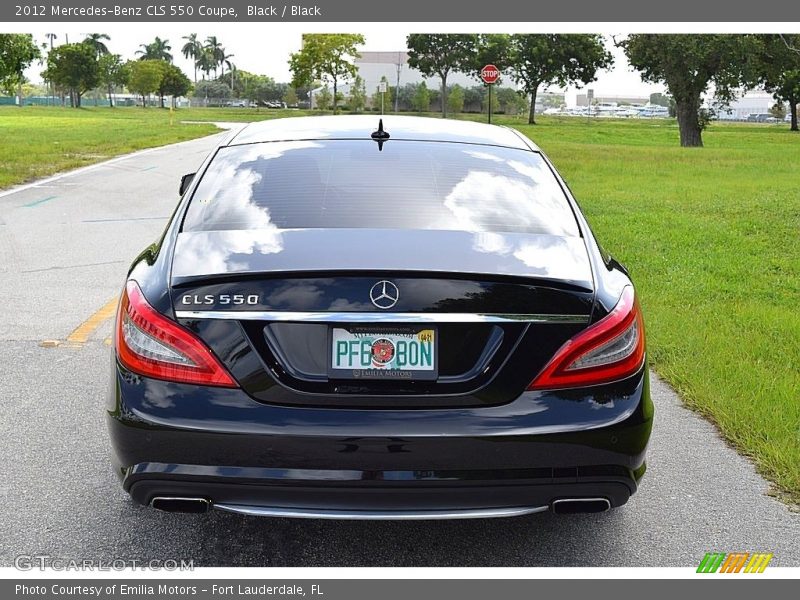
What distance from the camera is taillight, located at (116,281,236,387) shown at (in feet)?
10.4

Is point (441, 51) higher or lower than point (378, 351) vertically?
higher

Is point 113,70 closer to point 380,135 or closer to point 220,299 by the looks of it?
point 380,135

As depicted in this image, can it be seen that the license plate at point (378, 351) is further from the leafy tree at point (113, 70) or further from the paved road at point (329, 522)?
the leafy tree at point (113, 70)

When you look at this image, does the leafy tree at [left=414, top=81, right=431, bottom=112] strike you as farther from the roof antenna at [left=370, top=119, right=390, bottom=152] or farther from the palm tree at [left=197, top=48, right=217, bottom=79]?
the roof antenna at [left=370, top=119, right=390, bottom=152]

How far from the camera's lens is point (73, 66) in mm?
103000

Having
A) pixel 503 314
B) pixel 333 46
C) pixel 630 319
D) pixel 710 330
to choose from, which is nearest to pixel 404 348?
pixel 503 314

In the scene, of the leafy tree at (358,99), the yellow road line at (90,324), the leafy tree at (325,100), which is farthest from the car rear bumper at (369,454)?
the leafy tree at (325,100)

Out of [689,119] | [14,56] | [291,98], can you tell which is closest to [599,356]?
[14,56]

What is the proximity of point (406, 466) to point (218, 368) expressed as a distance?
682mm

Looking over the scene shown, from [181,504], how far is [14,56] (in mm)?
25252

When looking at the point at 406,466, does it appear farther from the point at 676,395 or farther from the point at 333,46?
the point at 333,46

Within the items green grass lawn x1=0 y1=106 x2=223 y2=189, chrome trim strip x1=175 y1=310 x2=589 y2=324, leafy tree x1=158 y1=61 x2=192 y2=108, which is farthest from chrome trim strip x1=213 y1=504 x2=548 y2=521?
leafy tree x1=158 y1=61 x2=192 y2=108

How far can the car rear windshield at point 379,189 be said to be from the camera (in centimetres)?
370

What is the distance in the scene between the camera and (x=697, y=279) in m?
9.04
